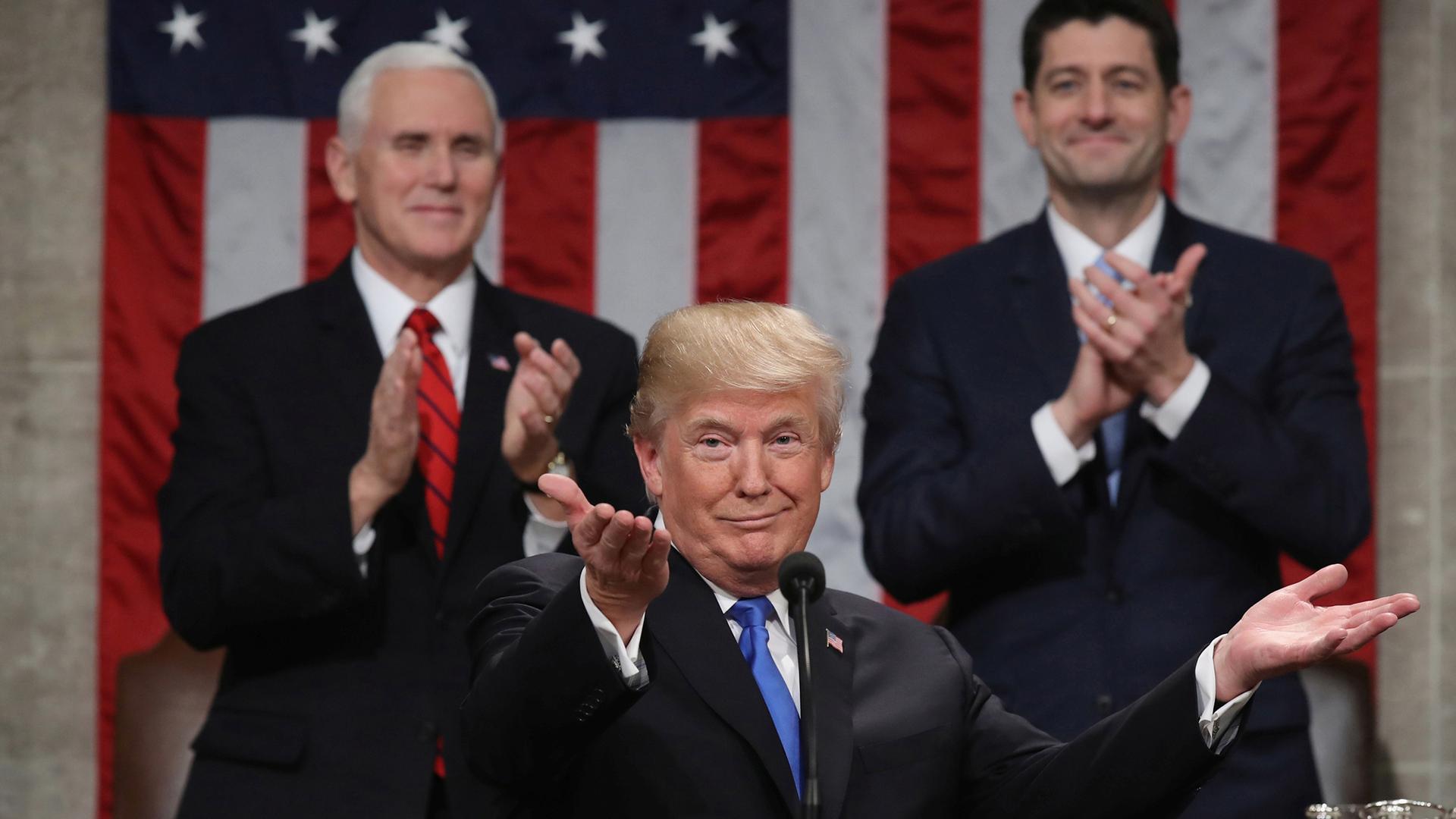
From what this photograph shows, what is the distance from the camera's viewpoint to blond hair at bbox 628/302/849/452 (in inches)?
82.7

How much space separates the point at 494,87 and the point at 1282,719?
90.8 inches

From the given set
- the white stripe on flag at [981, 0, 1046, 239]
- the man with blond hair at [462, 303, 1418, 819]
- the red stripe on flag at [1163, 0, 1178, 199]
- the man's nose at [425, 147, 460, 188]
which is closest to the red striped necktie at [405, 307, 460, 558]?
the man's nose at [425, 147, 460, 188]

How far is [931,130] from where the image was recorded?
435cm

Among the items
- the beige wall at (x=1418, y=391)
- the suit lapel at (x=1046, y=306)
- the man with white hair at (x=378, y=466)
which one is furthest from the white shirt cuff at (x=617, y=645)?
the beige wall at (x=1418, y=391)

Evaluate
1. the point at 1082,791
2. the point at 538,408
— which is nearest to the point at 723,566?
the point at 1082,791

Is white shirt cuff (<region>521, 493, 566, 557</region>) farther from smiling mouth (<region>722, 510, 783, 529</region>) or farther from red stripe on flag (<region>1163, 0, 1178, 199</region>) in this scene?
red stripe on flag (<region>1163, 0, 1178, 199</region>)

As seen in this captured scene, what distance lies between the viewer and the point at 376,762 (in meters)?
2.91

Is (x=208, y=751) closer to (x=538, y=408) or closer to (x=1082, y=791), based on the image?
(x=538, y=408)

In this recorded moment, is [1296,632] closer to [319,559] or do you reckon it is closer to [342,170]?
[319,559]

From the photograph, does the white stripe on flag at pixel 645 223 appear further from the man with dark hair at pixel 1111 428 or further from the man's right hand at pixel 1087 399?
the man's right hand at pixel 1087 399

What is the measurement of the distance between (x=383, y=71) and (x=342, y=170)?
0.19m

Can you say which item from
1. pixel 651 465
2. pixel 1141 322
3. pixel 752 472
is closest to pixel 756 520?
pixel 752 472

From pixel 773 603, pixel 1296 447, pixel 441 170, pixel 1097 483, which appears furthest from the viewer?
pixel 441 170

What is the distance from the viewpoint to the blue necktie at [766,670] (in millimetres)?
2072
